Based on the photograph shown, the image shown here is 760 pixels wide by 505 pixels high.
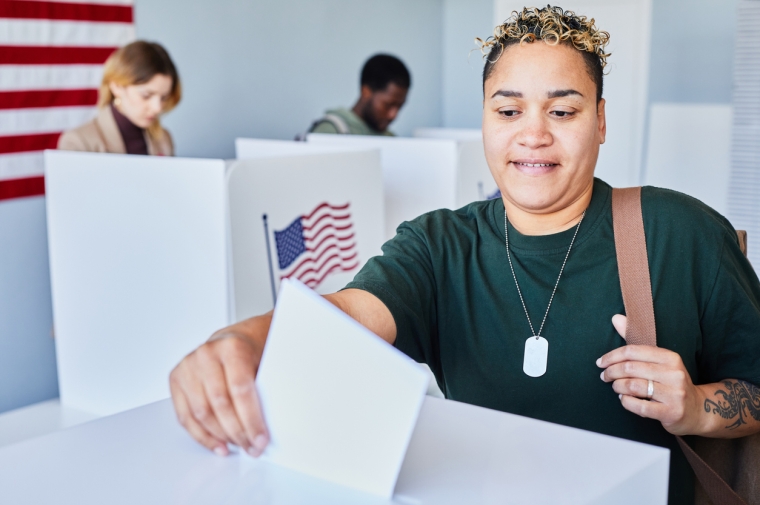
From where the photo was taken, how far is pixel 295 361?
1.88 ft

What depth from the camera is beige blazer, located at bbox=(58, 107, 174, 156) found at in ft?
9.77

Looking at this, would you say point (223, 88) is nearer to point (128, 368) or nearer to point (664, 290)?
point (128, 368)

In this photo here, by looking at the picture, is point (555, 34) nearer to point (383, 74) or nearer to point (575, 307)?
point (575, 307)

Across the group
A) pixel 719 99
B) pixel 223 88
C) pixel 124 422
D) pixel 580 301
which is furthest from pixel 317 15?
pixel 124 422

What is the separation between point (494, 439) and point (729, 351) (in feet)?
2.15

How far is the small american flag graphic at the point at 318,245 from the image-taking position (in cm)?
250

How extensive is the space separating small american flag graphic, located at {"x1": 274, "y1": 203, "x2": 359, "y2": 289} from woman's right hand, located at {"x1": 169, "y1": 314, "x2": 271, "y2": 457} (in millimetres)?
1755

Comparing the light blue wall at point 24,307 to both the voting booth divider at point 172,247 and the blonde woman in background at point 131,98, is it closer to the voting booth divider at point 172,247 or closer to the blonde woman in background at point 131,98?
the blonde woman in background at point 131,98

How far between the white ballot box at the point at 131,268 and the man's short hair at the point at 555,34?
1208mm

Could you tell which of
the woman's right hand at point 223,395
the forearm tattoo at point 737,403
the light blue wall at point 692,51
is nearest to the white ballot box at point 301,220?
the forearm tattoo at point 737,403

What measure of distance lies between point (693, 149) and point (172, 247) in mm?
3956

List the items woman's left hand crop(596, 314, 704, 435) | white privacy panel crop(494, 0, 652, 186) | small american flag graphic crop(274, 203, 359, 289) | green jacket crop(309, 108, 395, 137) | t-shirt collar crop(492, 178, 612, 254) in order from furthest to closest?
1. white privacy panel crop(494, 0, 652, 186)
2. green jacket crop(309, 108, 395, 137)
3. small american flag graphic crop(274, 203, 359, 289)
4. t-shirt collar crop(492, 178, 612, 254)
5. woman's left hand crop(596, 314, 704, 435)

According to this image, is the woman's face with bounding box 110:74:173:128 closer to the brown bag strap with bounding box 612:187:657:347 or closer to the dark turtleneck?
the dark turtleneck

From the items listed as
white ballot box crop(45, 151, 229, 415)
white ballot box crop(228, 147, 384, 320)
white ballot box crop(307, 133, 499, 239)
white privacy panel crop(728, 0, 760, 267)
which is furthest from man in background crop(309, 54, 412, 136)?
white privacy panel crop(728, 0, 760, 267)
